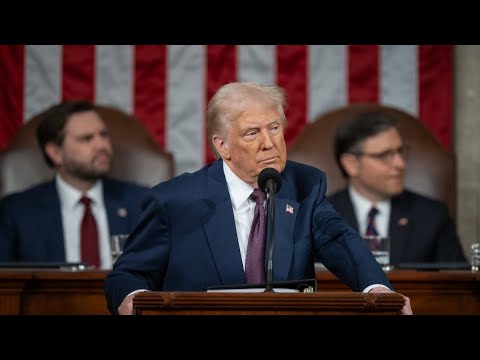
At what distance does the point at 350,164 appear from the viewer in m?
5.91

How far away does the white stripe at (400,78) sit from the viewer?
6395mm

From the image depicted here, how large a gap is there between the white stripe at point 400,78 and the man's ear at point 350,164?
64 centimetres

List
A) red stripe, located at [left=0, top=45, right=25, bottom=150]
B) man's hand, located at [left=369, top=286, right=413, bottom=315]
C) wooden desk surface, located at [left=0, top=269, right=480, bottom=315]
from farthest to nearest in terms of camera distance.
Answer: red stripe, located at [left=0, top=45, right=25, bottom=150], wooden desk surface, located at [left=0, top=269, right=480, bottom=315], man's hand, located at [left=369, top=286, right=413, bottom=315]

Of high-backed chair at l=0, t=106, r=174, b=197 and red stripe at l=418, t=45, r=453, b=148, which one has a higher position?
red stripe at l=418, t=45, r=453, b=148

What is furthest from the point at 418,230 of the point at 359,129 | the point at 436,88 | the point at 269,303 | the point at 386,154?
the point at 269,303

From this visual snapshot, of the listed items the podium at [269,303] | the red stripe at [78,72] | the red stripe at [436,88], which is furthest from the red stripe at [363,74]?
the podium at [269,303]

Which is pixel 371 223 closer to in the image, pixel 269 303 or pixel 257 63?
pixel 257 63

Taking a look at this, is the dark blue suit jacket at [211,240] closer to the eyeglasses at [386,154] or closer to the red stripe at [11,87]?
the eyeglasses at [386,154]

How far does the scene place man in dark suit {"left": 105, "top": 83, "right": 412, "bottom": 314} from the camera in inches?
131

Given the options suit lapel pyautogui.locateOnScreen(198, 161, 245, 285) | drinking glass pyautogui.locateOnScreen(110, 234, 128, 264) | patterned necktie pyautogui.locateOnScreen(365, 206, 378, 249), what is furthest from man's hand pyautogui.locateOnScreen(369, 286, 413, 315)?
patterned necktie pyautogui.locateOnScreen(365, 206, 378, 249)

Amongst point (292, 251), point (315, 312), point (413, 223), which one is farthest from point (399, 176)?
point (315, 312)

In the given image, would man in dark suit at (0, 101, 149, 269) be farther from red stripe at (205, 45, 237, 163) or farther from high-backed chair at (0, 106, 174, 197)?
red stripe at (205, 45, 237, 163)

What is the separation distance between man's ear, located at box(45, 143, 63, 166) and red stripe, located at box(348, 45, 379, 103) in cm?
174

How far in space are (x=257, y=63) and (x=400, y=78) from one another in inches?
33.6
